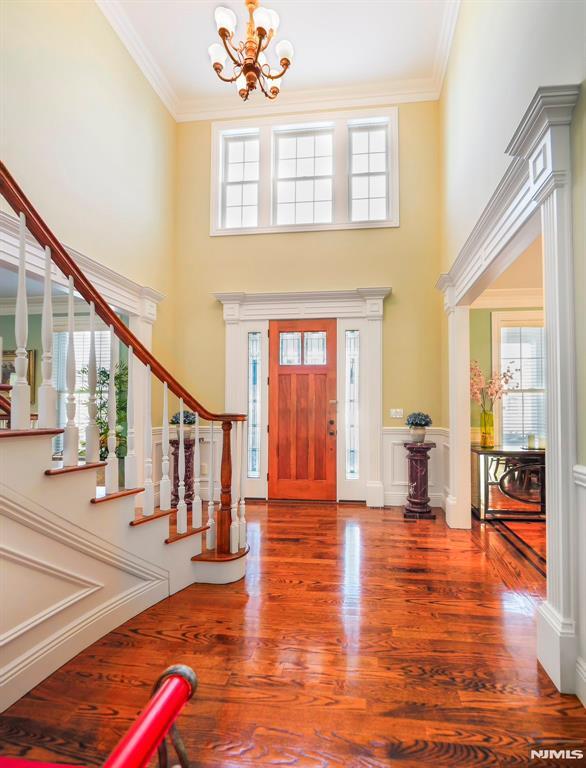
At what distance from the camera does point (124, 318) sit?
5.42 meters

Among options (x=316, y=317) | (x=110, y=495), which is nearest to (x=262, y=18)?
(x=316, y=317)

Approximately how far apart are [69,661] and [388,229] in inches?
219

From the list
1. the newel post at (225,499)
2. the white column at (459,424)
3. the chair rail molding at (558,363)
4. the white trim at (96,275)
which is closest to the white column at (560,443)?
the chair rail molding at (558,363)

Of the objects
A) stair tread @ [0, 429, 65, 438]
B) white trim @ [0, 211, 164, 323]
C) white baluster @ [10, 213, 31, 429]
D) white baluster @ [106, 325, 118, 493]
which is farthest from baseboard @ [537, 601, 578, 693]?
white trim @ [0, 211, 164, 323]

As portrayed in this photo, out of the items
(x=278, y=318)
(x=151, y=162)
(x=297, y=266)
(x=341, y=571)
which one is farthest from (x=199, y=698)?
(x=151, y=162)

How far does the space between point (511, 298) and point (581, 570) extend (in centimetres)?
507

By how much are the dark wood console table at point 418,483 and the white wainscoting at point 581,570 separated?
10.5 ft

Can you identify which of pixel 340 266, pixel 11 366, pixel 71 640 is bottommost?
pixel 71 640

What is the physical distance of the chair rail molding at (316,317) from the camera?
5.88 metres

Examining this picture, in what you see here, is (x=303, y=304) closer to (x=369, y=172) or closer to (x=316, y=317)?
(x=316, y=317)

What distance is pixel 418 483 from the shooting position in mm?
5285

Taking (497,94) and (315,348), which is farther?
(315,348)

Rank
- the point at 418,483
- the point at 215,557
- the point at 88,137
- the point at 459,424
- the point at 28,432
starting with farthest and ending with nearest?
1. the point at 418,483
2. the point at 459,424
3. the point at 88,137
4. the point at 215,557
5. the point at 28,432

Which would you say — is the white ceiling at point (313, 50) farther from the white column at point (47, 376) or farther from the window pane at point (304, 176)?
the white column at point (47, 376)
